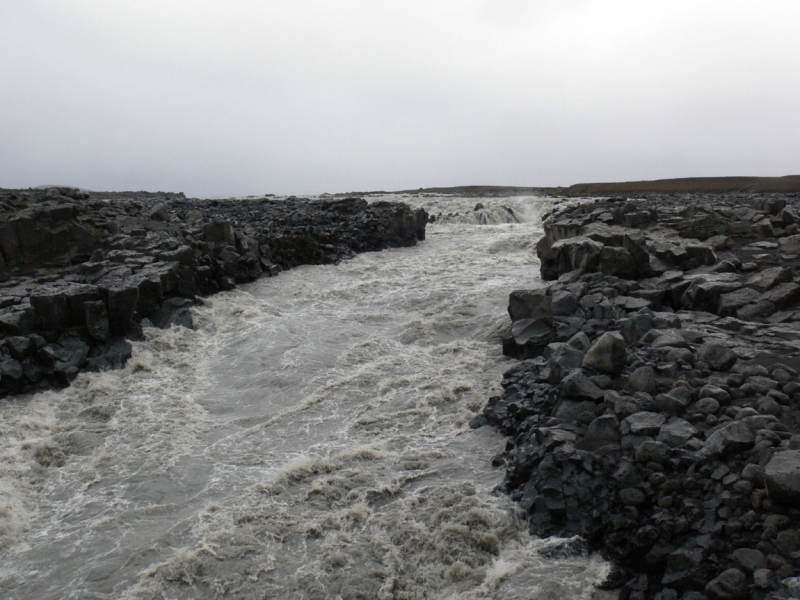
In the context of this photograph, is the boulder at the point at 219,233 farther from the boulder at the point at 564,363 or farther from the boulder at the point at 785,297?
the boulder at the point at 785,297

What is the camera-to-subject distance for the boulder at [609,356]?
9875 mm

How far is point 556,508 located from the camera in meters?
8.01

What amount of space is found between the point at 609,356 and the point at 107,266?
51.3 ft

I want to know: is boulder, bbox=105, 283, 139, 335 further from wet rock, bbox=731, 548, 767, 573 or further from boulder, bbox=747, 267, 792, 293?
boulder, bbox=747, 267, 792, 293

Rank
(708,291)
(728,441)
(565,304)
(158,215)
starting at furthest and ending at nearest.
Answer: (158,215)
(565,304)
(708,291)
(728,441)

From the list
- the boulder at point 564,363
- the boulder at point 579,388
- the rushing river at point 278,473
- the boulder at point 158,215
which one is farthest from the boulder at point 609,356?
the boulder at point 158,215

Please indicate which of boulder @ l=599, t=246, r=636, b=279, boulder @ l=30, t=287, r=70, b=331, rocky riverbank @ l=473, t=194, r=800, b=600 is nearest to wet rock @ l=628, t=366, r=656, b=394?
rocky riverbank @ l=473, t=194, r=800, b=600

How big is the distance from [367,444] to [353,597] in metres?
3.80

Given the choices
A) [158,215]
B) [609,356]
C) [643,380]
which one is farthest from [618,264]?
[158,215]

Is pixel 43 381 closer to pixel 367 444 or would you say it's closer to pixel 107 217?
pixel 367 444

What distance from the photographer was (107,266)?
716 inches

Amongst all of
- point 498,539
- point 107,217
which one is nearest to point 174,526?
point 498,539

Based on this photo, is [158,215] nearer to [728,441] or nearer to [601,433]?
[601,433]

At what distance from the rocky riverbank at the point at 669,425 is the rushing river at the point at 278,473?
66 cm
